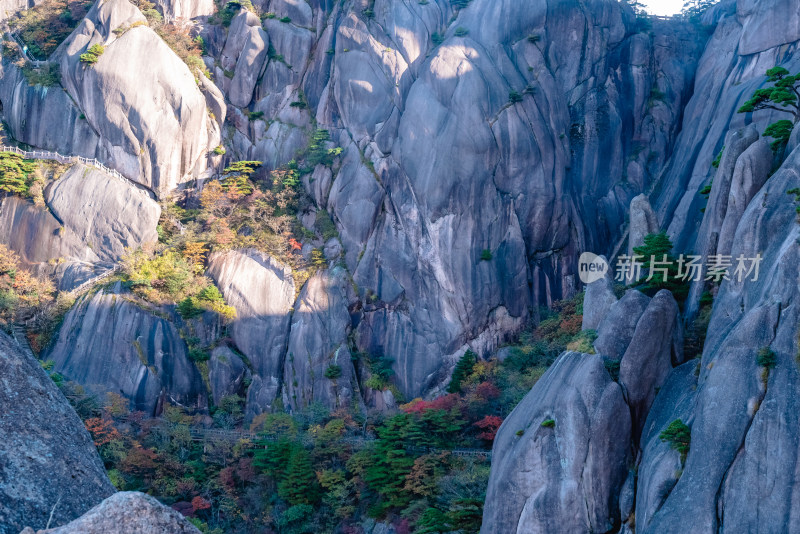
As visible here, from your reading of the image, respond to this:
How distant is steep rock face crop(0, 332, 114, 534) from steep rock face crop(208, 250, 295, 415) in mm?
29593

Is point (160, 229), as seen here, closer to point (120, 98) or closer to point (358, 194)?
point (120, 98)

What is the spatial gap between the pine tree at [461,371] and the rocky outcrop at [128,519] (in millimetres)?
28737

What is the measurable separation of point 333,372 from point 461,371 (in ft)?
22.0

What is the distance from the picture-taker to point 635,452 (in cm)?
2028

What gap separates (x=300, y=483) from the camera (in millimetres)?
27812

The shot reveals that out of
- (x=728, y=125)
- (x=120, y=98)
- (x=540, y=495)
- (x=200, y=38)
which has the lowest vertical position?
(x=540, y=495)

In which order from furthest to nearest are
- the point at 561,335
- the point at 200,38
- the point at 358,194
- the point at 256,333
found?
the point at 200,38 → the point at 358,194 → the point at 256,333 → the point at 561,335

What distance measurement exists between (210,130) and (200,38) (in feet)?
22.5

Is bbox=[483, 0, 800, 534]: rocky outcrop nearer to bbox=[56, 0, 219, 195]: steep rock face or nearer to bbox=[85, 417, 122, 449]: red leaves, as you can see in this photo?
bbox=[85, 417, 122, 449]: red leaves

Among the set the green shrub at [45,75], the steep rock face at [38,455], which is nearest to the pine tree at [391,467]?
the steep rock face at [38,455]

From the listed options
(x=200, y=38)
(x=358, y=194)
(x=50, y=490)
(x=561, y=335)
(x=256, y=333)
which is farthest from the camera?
(x=200, y=38)

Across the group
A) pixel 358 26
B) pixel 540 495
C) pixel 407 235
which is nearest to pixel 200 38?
pixel 358 26

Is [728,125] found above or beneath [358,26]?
beneath

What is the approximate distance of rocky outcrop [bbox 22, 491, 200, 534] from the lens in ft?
15.9
